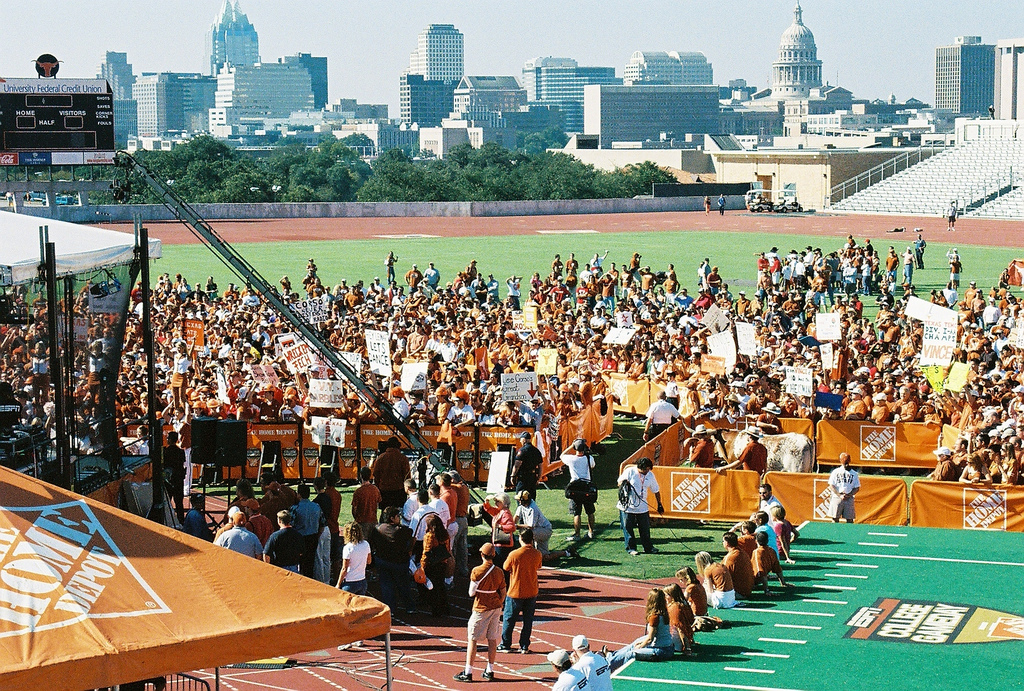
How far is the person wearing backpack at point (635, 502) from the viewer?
17.5m

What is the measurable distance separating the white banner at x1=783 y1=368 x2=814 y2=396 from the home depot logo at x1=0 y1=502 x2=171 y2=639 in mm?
15530

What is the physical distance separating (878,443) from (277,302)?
401 inches

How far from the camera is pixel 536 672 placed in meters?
13.4

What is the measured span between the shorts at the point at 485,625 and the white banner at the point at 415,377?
1139cm

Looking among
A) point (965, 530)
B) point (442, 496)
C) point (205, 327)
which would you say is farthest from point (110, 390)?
point (205, 327)

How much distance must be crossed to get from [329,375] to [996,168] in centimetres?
7467

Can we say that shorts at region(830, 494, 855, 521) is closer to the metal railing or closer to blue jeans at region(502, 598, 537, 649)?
blue jeans at region(502, 598, 537, 649)

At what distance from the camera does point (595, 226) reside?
7938cm

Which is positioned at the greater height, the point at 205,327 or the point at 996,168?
the point at 996,168

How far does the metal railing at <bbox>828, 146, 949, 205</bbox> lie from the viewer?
97.8 meters

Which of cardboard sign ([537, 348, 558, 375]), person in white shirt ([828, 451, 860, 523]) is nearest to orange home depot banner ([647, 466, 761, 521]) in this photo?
person in white shirt ([828, 451, 860, 523])

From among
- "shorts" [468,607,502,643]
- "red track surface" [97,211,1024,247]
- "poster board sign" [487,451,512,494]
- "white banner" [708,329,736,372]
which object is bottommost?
"shorts" [468,607,502,643]

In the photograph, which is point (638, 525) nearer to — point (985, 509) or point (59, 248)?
point (985, 509)

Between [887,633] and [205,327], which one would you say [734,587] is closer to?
[887,633]
